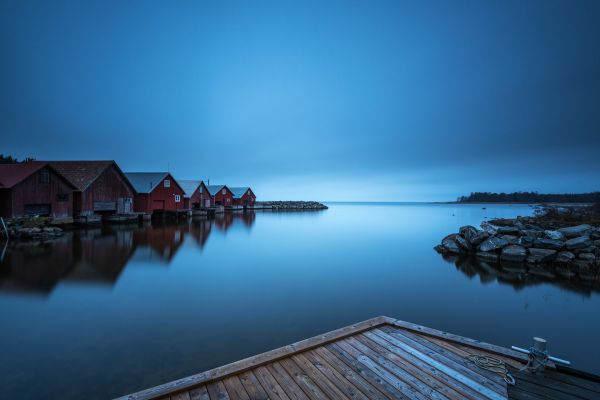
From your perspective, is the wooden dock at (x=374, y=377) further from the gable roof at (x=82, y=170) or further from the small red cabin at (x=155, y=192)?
the small red cabin at (x=155, y=192)

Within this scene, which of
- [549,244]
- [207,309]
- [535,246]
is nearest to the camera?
[207,309]

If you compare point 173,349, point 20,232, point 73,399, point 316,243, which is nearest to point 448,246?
point 316,243

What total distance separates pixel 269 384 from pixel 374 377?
1257 mm

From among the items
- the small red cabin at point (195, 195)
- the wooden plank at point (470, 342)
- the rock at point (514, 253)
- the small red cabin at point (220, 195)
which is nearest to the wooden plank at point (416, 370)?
the wooden plank at point (470, 342)

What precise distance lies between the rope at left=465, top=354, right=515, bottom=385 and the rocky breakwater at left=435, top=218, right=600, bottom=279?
1124 cm

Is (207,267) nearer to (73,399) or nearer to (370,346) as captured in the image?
(73,399)

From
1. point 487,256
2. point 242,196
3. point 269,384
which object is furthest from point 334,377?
point 242,196

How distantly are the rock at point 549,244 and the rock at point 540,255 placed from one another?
1.46 feet

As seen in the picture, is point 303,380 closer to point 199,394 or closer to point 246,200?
point 199,394

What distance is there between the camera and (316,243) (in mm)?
18562

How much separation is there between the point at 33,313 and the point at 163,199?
26898 millimetres

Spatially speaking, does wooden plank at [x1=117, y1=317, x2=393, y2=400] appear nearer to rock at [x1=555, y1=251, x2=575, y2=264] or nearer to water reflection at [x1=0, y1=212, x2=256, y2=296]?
water reflection at [x1=0, y1=212, x2=256, y2=296]

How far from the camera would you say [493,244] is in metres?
13.9

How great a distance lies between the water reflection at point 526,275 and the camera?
31.5ft
